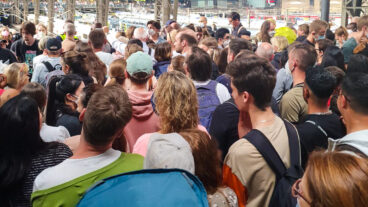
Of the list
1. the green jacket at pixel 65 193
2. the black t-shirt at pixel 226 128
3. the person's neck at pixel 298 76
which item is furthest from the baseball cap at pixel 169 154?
the person's neck at pixel 298 76

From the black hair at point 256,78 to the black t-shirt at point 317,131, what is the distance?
0.42 meters

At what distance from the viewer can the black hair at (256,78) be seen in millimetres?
2775

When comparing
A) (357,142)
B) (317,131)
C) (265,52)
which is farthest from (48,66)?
(357,142)

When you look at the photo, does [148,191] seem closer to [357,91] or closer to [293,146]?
[293,146]

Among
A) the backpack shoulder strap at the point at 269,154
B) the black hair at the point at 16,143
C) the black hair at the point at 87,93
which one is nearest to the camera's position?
the black hair at the point at 16,143

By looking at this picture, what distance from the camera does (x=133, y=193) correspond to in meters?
1.54

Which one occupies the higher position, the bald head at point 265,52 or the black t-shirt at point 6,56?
the bald head at point 265,52

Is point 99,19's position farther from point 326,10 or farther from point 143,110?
point 143,110

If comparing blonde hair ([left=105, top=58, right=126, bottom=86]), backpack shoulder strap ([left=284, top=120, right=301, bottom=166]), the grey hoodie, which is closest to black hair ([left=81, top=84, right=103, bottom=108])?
blonde hair ([left=105, top=58, right=126, bottom=86])

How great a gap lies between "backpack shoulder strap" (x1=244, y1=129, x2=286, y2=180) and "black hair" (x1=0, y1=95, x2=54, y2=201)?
1331 millimetres

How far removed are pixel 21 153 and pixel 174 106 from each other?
1079 mm

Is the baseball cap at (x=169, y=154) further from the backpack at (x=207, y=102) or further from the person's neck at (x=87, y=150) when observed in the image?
the backpack at (x=207, y=102)

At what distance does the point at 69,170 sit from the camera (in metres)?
2.14

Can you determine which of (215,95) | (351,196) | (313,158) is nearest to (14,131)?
(313,158)
